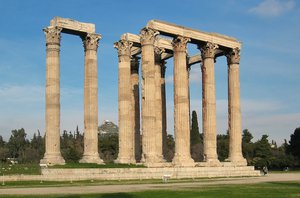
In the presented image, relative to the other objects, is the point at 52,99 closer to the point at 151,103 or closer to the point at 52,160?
the point at 52,160

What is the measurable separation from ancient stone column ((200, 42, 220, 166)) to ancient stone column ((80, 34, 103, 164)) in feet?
57.2

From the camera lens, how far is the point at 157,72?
263 ft

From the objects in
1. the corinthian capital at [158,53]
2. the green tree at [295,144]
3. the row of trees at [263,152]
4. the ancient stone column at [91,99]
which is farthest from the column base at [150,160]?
the green tree at [295,144]

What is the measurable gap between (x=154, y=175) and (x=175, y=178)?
2952 millimetres

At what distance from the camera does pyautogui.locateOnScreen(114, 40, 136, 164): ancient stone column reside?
7088 centimetres

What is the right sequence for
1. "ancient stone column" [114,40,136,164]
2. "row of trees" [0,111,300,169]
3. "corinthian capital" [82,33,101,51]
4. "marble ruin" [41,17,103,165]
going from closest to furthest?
"marble ruin" [41,17,103,165]
"corinthian capital" [82,33,101,51]
"ancient stone column" [114,40,136,164]
"row of trees" [0,111,300,169]

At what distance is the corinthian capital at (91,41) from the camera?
6881 centimetres

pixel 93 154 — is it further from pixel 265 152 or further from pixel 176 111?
pixel 265 152

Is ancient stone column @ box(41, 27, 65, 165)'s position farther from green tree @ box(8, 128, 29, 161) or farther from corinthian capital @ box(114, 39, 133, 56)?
green tree @ box(8, 128, 29, 161)

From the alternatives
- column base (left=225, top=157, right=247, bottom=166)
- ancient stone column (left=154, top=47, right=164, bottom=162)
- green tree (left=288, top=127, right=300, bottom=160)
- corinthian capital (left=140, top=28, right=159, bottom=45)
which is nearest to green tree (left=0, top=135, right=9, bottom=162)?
ancient stone column (left=154, top=47, right=164, bottom=162)

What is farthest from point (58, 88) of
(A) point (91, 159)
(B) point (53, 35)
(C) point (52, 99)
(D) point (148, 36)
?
(D) point (148, 36)

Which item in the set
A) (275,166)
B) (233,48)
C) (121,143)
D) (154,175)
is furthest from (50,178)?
(275,166)

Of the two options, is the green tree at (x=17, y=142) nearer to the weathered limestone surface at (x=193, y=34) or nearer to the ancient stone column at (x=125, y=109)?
the ancient stone column at (x=125, y=109)

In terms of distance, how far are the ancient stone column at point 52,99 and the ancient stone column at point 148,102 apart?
38.8ft
